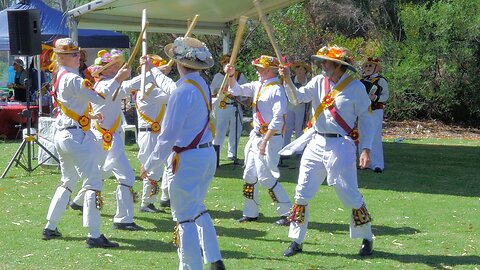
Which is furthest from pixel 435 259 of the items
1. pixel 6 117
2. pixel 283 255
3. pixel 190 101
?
pixel 6 117

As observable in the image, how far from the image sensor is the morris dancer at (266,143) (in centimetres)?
957

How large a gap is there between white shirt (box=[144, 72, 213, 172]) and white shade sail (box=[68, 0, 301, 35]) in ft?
23.2

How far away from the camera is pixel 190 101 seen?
6512 mm

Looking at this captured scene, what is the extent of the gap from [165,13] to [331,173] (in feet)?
27.3

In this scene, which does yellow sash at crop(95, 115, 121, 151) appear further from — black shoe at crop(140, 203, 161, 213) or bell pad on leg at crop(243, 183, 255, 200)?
bell pad on leg at crop(243, 183, 255, 200)

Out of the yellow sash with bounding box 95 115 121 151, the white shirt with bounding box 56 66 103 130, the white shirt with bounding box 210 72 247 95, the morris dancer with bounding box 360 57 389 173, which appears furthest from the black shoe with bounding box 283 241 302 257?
the white shirt with bounding box 210 72 247 95

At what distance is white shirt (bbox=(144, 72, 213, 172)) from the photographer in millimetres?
6402

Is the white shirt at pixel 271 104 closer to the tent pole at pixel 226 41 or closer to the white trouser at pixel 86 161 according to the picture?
the white trouser at pixel 86 161

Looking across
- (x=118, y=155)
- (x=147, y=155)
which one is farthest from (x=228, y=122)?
(x=118, y=155)

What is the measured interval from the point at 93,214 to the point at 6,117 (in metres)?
12.7

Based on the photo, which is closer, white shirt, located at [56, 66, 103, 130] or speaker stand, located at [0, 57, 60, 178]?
white shirt, located at [56, 66, 103, 130]

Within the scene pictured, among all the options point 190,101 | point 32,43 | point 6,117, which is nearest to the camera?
point 190,101

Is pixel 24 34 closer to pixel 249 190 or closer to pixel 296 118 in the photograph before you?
pixel 296 118

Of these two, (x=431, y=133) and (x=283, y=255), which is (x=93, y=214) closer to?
(x=283, y=255)
